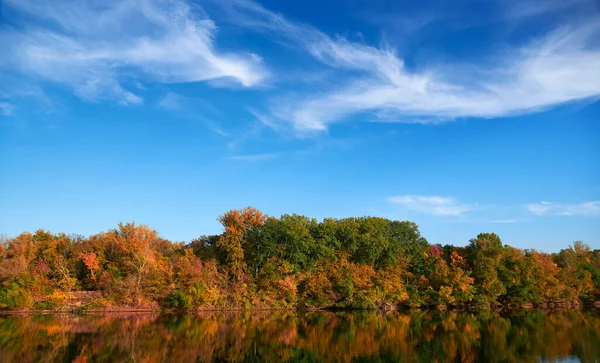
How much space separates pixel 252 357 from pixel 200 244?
41405mm

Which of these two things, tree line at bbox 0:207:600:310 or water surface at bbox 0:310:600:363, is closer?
water surface at bbox 0:310:600:363

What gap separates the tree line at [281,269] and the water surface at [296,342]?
14903mm

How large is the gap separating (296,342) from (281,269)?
95.2 feet

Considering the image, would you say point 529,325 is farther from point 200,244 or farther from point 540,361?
point 200,244

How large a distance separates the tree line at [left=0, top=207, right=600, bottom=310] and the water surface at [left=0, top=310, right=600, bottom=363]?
48.9 ft

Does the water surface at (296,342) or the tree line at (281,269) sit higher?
the tree line at (281,269)

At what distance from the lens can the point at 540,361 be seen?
20.3 metres

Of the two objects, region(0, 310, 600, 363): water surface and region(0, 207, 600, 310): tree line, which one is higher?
region(0, 207, 600, 310): tree line

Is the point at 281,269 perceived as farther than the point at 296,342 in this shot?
Yes

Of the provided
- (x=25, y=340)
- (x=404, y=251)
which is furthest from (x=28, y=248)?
(x=404, y=251)

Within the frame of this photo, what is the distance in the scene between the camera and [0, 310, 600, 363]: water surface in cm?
2209

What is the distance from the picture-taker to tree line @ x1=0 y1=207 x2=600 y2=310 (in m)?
52.0

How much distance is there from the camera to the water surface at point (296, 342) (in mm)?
22094

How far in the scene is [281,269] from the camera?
56438mm
